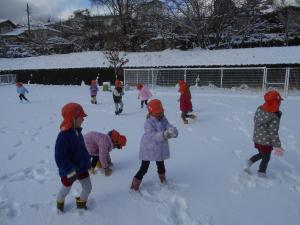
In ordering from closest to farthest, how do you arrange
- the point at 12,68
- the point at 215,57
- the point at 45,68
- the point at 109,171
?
the point at 109,171 < the point at 215,57 < the point at 45,68 < the point at 12,68

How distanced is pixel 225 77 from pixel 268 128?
13.6m

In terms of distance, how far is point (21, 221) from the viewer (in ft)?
11.4

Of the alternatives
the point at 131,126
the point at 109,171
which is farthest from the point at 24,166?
the point at 131,126

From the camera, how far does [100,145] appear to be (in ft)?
15.1

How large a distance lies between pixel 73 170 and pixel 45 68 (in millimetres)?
27098

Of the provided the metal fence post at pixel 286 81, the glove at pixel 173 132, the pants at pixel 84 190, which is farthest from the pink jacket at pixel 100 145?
the metal fence post at pixel 286 81

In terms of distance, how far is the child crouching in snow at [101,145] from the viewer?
4.62m

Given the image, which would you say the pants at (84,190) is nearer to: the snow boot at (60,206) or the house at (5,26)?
the snow boot at (60,206)

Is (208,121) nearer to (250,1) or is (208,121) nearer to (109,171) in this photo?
(109,171)

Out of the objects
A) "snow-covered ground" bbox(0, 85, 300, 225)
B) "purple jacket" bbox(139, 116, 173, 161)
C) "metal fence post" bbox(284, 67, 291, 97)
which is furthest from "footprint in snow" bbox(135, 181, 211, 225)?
"metal fence post" bbox(284, 67, 291, 97)

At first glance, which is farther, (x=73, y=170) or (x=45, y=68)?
(x=45, y=68)

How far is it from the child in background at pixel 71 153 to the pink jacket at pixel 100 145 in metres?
0.98

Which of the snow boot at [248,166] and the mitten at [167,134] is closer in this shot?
the mitten at [167,134]

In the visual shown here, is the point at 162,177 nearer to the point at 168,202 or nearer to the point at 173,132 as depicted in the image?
the point at 168,202
